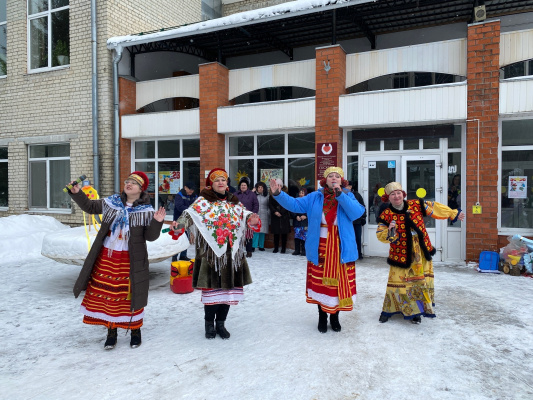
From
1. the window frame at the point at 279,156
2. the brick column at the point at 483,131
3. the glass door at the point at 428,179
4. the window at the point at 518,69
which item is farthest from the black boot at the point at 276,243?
the window at the point at 518,69

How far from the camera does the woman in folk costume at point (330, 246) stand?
3850 millimetres

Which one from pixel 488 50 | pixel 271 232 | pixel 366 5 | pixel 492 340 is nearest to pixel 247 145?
pixel 271 232

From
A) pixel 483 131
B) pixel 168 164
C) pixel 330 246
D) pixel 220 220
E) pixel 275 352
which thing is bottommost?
pixel 275 352

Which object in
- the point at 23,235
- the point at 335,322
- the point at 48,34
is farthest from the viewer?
the point at 48,34

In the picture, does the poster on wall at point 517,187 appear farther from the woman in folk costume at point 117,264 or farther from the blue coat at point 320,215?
the woman in folk costume at point 117,264

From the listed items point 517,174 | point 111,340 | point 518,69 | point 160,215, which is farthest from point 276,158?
point 111,340

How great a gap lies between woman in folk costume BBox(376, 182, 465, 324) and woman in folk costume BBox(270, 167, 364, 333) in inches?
23.4

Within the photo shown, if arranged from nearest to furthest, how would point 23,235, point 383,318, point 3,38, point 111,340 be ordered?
point 111,340
point 383,318
point 23,235
point 3,38

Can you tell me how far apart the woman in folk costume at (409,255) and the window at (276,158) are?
4.42m

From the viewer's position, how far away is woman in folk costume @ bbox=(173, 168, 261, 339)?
145 inches

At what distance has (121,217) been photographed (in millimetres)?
3541

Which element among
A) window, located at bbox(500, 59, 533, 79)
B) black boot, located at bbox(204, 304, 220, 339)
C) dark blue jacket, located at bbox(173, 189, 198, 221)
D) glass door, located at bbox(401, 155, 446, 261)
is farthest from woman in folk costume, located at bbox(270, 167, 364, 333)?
window, located at bbox(500, 59, 533, 79)

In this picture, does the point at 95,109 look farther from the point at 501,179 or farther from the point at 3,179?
the point at 501,179

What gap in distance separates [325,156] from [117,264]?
5.54 m
